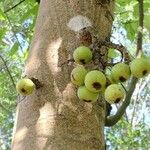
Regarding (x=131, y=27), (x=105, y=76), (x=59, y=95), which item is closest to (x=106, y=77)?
(x=105, y=76)

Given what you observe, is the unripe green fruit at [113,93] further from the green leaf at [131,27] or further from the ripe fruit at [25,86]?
the green leaf at [131,27]

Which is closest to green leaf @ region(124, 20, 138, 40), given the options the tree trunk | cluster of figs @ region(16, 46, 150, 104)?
the tree trunk

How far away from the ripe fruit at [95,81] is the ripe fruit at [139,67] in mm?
78

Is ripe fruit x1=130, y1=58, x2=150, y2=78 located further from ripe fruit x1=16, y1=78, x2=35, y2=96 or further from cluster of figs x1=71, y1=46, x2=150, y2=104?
ripe fruit x1=16, y1=78, x2=35, y2=96

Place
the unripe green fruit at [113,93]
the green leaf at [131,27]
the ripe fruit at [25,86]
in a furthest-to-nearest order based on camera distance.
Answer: the green leaf at [131,27]
the ripe fruit at [25,86]
the unripe green fruit at [113,93]

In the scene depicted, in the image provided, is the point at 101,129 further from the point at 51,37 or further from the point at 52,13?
the point at 52,13

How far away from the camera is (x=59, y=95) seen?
1254 mm

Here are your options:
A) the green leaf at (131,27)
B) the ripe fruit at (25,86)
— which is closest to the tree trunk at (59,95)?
the ripe fruit at (25,86)

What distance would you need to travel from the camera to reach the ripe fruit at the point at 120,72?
3.51 feet

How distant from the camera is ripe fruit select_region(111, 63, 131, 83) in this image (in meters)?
1.07

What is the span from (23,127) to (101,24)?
0.43 meters

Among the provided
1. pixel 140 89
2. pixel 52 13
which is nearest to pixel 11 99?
pixel 140 89

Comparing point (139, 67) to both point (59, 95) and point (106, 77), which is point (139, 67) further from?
point (59, 95)

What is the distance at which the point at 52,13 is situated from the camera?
1.45 m
